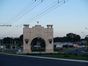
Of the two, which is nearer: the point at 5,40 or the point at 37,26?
the point at 37,26

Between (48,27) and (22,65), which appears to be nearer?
(22,65)

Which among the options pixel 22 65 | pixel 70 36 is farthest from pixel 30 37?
pixel 70 36

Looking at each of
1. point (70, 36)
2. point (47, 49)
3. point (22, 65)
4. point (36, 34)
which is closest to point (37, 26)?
point (36, 34)

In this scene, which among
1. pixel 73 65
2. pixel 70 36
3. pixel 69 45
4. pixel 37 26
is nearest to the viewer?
pixel 73 65

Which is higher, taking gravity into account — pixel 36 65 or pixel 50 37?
pixel 50 37

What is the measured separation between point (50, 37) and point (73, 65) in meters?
61.8

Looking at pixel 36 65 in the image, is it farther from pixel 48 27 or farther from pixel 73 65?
pixel 48 27

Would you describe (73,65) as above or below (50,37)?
below

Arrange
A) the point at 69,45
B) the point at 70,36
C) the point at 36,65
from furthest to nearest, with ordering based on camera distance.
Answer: the point at 70,36 → the point at 69,45 → the point at 36,65

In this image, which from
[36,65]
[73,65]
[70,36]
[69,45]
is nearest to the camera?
[73,65]

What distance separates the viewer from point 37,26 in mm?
79812

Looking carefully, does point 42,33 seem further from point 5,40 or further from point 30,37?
point 5,40

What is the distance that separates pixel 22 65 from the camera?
20453 millimetres

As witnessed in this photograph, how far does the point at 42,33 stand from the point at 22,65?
195 ft
